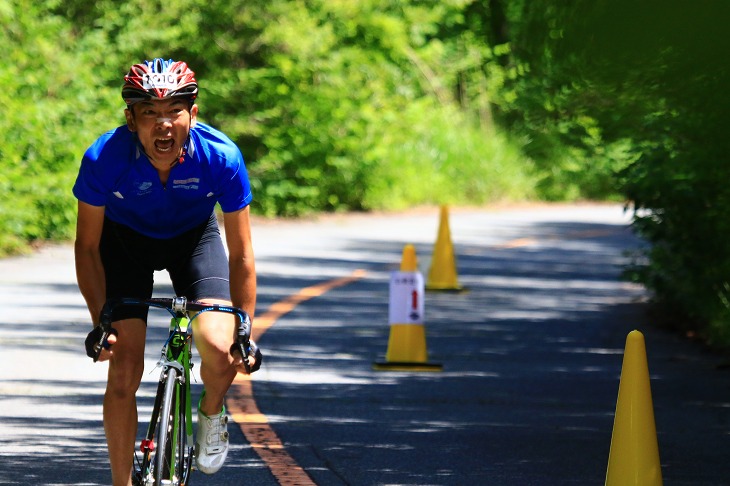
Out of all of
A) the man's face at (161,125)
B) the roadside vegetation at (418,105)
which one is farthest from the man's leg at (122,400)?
the roadside vegetation at (418,105)

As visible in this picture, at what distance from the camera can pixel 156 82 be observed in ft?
18.6

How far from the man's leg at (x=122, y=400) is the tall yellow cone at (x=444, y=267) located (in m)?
10.7

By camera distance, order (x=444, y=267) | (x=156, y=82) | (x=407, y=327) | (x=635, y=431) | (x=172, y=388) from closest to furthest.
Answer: (x=156, y=82)
(x=172, y=388)
(x=635, y=431)
(x=407, y=327)
(x=444, y=267)

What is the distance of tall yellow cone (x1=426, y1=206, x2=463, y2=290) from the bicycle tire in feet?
35.4

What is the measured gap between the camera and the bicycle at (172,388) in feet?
18.6

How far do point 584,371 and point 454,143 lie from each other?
2358 centimetres

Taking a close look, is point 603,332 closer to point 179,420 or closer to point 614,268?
point 614,268

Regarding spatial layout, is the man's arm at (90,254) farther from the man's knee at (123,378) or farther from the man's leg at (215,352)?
the man's leg at (215,352)

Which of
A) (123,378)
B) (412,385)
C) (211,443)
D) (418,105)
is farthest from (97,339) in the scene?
(418,105)

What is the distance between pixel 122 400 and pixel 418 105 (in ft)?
88.9

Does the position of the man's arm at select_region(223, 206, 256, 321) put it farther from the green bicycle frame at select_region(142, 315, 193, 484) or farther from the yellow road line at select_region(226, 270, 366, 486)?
the yellow road line at select_region(226, 270, 366, 486)

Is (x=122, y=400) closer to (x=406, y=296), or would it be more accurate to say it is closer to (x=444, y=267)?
(x=406, y=296)

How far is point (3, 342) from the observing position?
11680mm

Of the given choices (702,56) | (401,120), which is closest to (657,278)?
(702,56)
